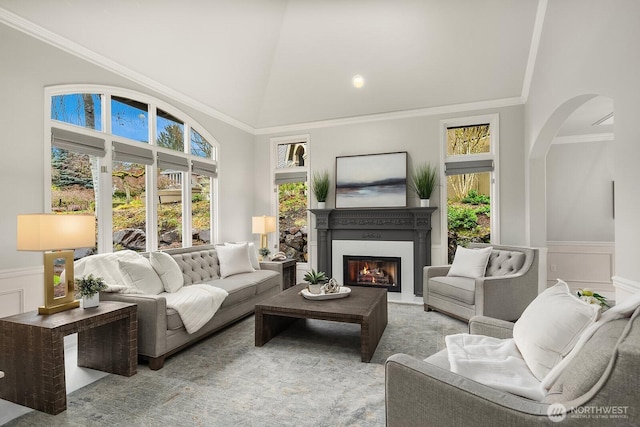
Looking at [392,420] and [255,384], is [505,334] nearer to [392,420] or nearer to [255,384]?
[392,420]

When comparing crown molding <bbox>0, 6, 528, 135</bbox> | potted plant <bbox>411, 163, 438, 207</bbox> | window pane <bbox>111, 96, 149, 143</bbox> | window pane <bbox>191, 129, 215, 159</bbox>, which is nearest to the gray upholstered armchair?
potted plant <bbox>411, 163, 438, 207</bbox>

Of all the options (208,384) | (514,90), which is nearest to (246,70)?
(514,90)

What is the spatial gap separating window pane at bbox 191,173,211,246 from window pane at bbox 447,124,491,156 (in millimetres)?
3792

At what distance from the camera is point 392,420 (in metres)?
1.48

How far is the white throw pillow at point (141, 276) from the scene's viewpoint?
307 centimetres

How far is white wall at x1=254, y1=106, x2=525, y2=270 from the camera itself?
4898mm

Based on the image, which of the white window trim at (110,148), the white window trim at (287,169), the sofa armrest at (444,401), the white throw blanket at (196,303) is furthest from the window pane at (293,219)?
the sofa armrest at (444,401)

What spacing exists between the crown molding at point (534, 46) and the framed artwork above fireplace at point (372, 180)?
1.81 metres

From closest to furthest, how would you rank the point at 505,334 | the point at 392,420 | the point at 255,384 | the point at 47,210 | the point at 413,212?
the point at 392,420
the point at 505,334
the point at 255,384
the point at 47,210
the point at 413,212

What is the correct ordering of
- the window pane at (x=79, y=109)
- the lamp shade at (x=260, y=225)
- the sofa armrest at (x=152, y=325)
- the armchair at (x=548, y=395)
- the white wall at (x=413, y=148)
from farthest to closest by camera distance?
the lamp shade at (x=260, y=225) < the white wall at (x=413, y=148) < the window pane at (x=79, y=109) < the sofa armrest at (x=152, y=325) < the armchair at (x=548, y=395)

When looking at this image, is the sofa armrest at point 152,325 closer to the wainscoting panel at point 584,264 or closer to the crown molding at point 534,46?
the crown molding at point 534,46

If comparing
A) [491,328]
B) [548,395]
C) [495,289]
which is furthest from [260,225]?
[548,395]

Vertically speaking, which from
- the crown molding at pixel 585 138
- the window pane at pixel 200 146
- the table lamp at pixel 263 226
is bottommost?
the table lamp at pixel 263 226

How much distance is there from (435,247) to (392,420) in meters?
4.01
